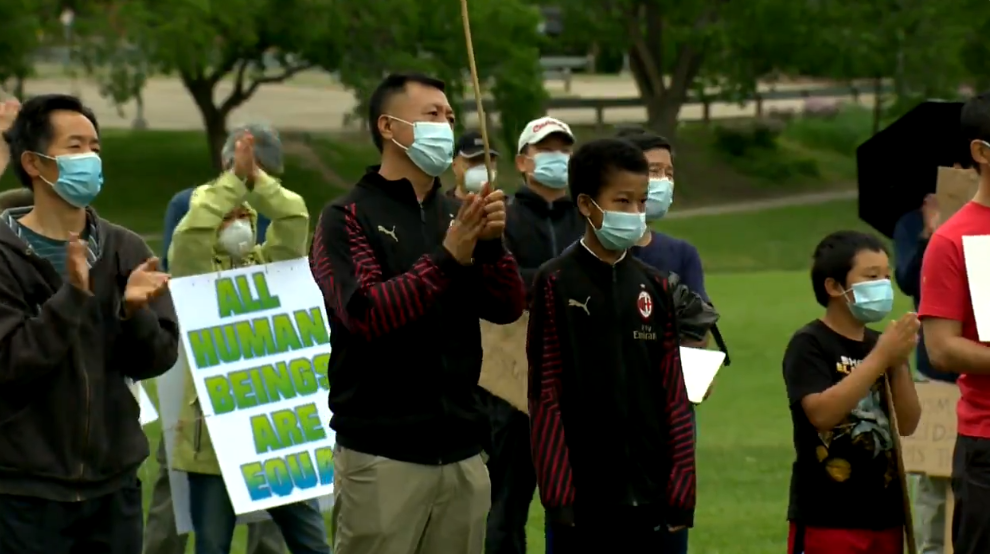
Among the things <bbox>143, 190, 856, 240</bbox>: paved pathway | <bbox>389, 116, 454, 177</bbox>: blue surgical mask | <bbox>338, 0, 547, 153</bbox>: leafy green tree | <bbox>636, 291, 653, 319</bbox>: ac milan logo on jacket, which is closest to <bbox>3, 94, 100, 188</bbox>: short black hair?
<bbox>389, 116, 454, 177</bbox>: blue surgical mask

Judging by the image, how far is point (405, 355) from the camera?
5074mm

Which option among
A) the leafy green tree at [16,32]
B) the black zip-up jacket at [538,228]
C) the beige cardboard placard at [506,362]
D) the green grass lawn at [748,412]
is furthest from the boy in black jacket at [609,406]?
the leafy green tree at [16,32]

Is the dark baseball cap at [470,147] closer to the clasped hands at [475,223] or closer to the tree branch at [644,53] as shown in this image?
the clasped hands at [475,223]

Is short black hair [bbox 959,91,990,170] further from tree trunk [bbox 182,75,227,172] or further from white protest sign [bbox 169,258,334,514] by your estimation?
tree trunk [bbox 182,75,227,172]

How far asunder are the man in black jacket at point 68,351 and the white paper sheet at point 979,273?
235 cm

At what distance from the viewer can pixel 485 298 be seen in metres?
5.12

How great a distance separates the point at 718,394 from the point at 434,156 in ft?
28.6

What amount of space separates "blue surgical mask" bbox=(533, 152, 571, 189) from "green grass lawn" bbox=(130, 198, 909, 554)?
80.6 inches

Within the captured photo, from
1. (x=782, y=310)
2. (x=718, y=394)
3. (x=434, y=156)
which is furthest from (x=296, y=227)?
(x=782, y=310)

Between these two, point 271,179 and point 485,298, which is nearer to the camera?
point 485,298

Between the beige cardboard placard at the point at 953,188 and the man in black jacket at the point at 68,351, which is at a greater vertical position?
the man in black jacket at the point at 68,351

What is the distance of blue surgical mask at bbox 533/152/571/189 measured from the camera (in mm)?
7176

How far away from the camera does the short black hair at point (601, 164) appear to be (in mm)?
5605

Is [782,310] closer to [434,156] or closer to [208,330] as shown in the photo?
[208,330]
